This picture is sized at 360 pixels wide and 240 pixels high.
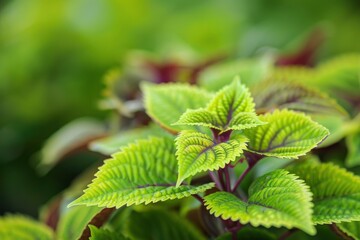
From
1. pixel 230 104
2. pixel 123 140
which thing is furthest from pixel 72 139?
pixel 230 104

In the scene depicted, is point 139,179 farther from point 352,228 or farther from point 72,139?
point 72,139

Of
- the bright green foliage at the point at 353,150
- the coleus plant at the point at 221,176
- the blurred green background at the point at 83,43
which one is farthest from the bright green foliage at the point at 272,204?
the blurred green background at the point at 83,43

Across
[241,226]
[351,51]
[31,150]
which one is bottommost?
[31,150]

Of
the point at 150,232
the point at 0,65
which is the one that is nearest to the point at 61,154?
the point at 150,232

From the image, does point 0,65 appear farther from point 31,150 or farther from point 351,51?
point 351,51

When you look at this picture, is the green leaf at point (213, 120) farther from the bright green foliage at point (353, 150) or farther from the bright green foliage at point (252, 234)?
the bright green foliage at point (353, 150)

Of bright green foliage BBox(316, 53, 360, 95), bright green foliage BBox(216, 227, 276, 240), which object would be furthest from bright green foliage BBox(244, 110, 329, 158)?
bright green foliage BBox(316, 53, 360, 95)
